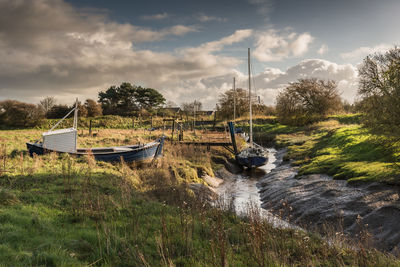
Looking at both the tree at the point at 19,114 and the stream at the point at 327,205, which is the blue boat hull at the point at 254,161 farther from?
the tree at the point at 19,114

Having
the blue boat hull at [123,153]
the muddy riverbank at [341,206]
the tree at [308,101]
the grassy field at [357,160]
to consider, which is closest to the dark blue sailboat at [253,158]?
the grassy field at [357,160]

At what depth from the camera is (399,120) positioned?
38.0 ft

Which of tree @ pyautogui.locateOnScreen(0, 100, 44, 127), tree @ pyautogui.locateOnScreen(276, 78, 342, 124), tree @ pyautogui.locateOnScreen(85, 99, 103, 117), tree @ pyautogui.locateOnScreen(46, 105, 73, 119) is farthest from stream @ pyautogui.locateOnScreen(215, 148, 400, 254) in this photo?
tree @ pyautogui.locateOnScreen(46, 105, 73, 119)

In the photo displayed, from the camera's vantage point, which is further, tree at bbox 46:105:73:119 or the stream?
tree at bbox 46:105:73:119

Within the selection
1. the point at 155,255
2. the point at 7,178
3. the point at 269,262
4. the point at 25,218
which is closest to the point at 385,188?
the point at 269,262

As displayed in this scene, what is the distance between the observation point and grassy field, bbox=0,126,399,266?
487 cm

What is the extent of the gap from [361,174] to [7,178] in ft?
55.7

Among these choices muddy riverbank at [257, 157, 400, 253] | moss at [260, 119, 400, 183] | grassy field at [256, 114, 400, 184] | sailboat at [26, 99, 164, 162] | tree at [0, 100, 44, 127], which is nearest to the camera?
muddy riverbank at [257, 157, 400, 253]

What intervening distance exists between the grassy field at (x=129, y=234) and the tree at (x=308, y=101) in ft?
149

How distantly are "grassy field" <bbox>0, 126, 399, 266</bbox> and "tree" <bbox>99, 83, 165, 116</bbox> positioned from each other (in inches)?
2293

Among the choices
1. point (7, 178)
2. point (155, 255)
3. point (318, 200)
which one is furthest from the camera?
point (318, 200)

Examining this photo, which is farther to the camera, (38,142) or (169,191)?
(38,142)

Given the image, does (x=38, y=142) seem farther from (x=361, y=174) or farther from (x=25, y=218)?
(x=361, y=174)

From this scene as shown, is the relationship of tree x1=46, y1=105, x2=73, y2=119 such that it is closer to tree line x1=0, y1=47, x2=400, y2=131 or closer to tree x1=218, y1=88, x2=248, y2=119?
tree line x1=0, y1=47, x2=400, y2=131
